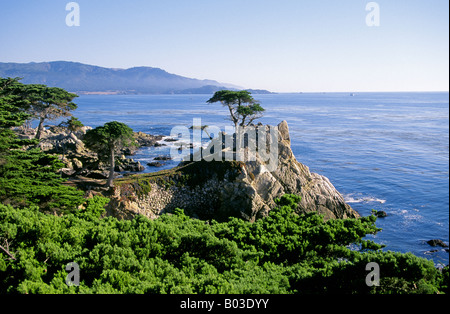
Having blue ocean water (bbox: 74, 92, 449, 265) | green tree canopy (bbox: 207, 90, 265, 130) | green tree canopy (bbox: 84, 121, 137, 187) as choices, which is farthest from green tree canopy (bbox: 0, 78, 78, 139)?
green tree canopy (bbox: 207, 90, 265, 130)

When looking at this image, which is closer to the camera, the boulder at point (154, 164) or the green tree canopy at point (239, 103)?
the green tree canopy at point (239, 103)

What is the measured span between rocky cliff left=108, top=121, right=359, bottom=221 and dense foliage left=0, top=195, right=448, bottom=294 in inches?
386

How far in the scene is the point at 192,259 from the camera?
11.5 m

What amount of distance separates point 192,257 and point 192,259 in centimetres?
12

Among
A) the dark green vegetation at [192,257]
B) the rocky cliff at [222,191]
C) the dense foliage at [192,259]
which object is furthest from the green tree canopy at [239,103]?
the dense foliage at [192,259]

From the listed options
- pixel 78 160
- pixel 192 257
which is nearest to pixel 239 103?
pixel 78 160

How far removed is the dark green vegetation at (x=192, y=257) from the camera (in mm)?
9367

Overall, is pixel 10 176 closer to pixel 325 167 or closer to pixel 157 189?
pixel 157 189

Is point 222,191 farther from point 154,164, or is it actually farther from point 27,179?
point 154,164

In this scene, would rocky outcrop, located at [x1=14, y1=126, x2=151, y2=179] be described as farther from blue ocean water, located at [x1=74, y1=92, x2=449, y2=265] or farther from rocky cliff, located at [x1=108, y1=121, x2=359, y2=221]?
rocky cliff, located at [x1=108, y1=121, x2=359, y2=221]

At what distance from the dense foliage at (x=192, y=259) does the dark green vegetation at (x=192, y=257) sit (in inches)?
1.2

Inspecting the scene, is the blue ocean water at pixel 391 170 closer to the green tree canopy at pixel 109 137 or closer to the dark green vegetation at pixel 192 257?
the dark green vegetation at pixel 192 257

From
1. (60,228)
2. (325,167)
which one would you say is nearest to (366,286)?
(60,228)

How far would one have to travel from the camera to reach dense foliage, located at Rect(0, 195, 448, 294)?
9320mm
